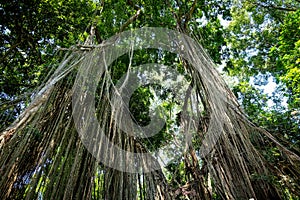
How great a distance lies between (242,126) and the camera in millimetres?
1975

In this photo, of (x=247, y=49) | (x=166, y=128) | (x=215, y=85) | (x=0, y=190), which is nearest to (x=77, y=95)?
(x=0, y=190)

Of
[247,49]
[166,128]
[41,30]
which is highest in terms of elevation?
[247,49]

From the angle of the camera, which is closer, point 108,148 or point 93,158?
point 93,158

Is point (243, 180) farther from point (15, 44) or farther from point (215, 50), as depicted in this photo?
point (15, 44)

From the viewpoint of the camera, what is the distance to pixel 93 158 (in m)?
1.66

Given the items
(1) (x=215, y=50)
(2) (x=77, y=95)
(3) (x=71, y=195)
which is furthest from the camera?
(1) (x=215, y=50)

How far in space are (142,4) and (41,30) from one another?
5.27ft

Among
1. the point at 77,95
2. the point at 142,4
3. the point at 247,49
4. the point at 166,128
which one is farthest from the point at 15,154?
the point at 247,49

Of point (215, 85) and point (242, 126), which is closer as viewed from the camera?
point (242, 126)

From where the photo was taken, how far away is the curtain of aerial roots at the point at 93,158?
52.5 inches

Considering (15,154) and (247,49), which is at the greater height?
(247,49)

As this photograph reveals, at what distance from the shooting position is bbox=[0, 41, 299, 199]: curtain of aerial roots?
4.37 feet

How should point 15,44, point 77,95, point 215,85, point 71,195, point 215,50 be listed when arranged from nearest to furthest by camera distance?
point 71,195, point 77,95, point 215,85, point 15,44, point 215,50

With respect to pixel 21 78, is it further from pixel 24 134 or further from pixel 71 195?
pixel 71 195
